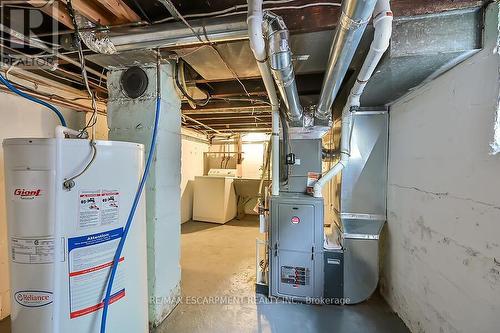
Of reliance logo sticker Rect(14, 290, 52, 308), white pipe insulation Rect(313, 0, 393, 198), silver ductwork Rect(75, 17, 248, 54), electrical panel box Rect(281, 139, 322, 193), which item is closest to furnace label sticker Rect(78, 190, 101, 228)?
reliance logo sticker Rect(14, 290, 52, 308)

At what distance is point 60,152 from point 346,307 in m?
2.63

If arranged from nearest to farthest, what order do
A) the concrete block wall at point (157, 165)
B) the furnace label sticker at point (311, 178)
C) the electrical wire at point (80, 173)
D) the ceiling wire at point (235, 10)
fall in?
the electrical wire at point (80, 173) < the ceiling wire at point (235, 10) < the concrete block wall at point (157, 165) < the furnace label sticker at point (311, 178)

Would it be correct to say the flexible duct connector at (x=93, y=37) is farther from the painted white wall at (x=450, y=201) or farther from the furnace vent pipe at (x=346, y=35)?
the painted white wall at (x=450, y=201)

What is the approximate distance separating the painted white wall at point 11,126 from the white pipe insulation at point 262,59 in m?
2.28

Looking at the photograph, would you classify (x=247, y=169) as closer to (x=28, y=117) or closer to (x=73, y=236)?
(x=28, y=117)

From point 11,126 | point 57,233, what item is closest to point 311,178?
point 57,233

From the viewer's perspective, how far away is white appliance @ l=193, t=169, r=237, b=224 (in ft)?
17.6

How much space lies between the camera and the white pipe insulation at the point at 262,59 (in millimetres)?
1035

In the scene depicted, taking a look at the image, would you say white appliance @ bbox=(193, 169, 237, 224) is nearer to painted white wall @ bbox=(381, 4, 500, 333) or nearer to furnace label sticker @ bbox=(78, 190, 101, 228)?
painted white wall @ bbox=(381, 4, 500, 333)

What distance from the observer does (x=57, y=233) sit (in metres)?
1.01

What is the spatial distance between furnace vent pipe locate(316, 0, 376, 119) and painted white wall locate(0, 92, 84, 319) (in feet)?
8.83

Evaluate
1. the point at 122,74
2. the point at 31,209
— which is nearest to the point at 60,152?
the point at 31,209

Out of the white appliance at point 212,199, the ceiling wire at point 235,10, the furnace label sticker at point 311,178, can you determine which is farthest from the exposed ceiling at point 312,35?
the white appliance at point 212,199

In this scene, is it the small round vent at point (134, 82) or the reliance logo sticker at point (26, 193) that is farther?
the small round vent at point (134, 82)
